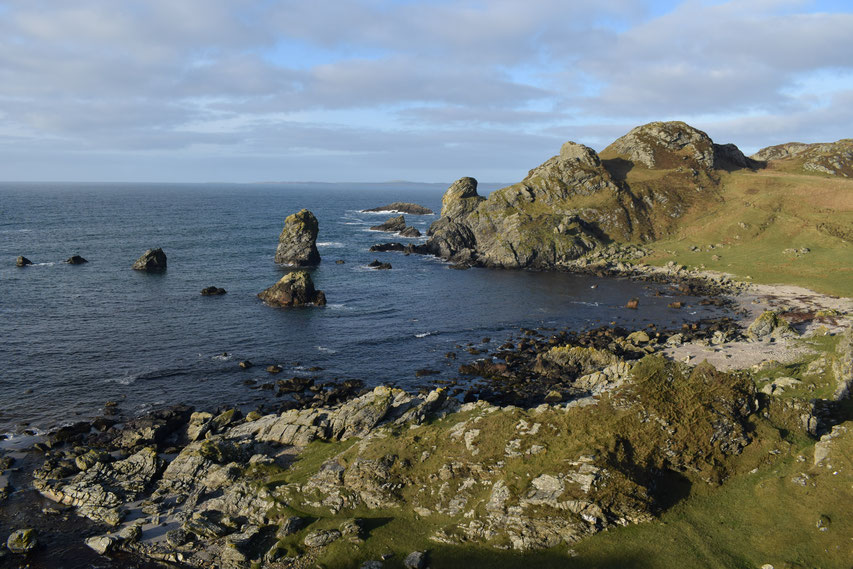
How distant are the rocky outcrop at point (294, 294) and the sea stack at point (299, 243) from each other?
31419 mm

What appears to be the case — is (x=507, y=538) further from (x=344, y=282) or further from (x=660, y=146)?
(x=660, y=146)

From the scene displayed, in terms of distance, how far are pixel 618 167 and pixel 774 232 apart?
5365 cm

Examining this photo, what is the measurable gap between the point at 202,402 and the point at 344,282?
57333 millimetres

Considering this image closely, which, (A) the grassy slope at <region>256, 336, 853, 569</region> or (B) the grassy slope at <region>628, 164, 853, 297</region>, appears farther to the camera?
(B) the grassy slope at <region>628, 164, 853, 297</region>

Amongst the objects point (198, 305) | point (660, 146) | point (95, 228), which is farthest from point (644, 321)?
point (95, 228)

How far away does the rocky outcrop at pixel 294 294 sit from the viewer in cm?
8975

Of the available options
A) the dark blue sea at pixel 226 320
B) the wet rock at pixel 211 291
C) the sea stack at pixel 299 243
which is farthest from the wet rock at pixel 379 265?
the wet rock at pixel 211 291

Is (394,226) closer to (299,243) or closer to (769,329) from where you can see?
(299,243)

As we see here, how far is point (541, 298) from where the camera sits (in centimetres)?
9619

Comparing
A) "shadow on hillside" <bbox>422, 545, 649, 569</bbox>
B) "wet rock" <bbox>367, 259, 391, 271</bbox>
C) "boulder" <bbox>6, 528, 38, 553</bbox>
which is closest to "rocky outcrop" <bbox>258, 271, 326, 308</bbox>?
"wet rock" <bbox>367, 259, 391, 271</bbox>

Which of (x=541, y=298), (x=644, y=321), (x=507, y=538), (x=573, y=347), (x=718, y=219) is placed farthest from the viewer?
(x=718, y=219)

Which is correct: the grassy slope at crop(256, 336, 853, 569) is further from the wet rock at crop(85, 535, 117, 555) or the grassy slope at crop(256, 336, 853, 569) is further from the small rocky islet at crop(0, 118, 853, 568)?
the wet rock at crop(85, 535, 117, 555)

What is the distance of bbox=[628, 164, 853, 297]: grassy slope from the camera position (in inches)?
3954

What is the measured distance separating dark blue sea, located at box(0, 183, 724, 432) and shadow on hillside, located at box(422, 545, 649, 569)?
3160 cm
